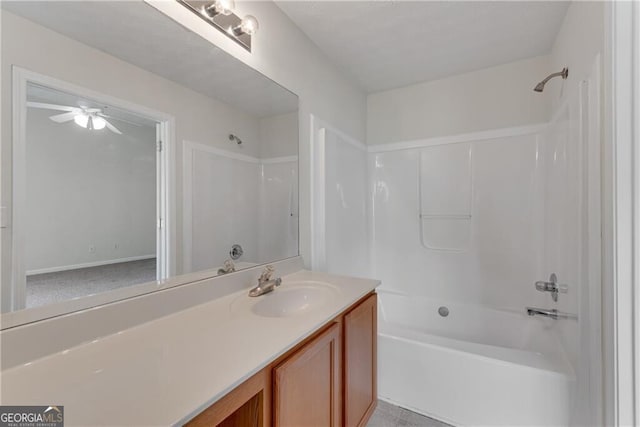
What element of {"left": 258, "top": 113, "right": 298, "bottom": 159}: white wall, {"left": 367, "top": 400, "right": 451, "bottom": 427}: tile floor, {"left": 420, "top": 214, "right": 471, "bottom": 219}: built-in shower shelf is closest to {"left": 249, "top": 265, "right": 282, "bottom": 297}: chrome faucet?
{"left": 258, "top": 113, "right": 298, "bottom": 159}: white wall

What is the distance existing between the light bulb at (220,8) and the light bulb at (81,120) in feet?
2.36

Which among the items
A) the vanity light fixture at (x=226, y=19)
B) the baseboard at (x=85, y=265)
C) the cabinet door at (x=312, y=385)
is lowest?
the cabinet door at (x=312, y=385)

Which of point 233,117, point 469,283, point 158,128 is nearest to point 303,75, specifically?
point 233,117

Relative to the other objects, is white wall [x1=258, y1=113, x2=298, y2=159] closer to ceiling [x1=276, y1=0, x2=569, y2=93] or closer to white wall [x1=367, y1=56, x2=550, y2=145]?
ceiling [x1=276, y1=0, x2=569, y2=93]

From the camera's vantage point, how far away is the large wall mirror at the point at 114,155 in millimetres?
689

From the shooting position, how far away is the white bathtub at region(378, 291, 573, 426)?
1320mm

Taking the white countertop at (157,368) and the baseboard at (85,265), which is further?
the baseboard at (85,265)

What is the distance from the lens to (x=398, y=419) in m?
1.54

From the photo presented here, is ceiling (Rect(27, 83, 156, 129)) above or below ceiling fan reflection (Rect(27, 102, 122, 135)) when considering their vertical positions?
above

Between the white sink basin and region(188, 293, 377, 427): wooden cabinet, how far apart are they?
0.19 metres

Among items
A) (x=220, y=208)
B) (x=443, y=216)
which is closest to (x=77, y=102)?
(x=220, y=208)

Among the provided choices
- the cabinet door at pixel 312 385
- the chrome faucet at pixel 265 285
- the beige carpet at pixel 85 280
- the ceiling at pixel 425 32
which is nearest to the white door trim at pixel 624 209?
the ceiling at pixel 425 32

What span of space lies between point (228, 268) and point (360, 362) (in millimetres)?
783

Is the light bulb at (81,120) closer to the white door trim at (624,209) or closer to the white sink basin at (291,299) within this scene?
the white sink basin at (291,299)
